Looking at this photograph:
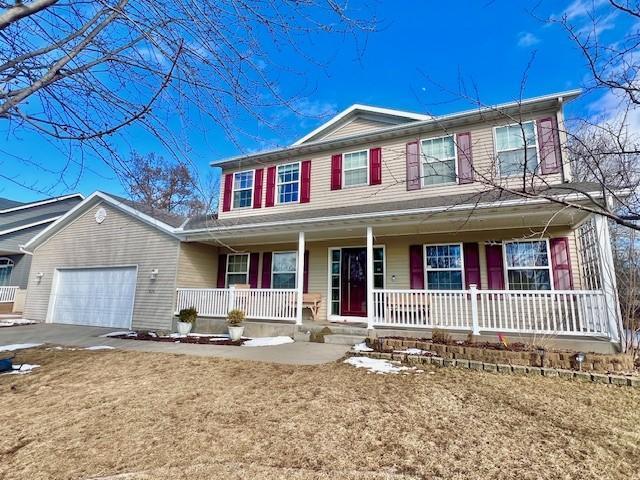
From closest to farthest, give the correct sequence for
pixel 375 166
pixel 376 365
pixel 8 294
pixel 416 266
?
pixel 376 365, pixel 416 266, pixel 375 166, pixel 8 294

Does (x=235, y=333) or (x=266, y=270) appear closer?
(x=235, y=333)

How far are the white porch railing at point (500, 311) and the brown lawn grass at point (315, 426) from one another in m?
2.10

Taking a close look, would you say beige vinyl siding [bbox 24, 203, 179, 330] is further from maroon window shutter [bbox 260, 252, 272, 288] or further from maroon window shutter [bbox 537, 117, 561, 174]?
maroon window shutter [bbox 537, 117, 561, 174]

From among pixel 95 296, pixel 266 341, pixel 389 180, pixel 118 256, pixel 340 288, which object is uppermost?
pixel 389 180

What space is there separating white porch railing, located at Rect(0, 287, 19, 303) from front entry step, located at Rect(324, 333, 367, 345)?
17.0 metres

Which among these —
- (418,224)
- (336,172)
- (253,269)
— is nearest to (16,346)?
(253,269)

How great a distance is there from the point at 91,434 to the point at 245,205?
9173 millimetres

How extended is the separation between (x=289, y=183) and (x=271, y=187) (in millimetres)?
653

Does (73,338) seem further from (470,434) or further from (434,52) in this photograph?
(434,52)

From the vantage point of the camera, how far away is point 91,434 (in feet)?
11.0

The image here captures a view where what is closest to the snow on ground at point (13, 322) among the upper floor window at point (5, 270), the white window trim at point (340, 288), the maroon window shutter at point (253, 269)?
the upper floor window at point (5, 270)

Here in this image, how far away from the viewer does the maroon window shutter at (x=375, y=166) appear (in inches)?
398

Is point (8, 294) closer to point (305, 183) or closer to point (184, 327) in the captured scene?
point (184, 327)

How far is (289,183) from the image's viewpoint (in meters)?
11.5
